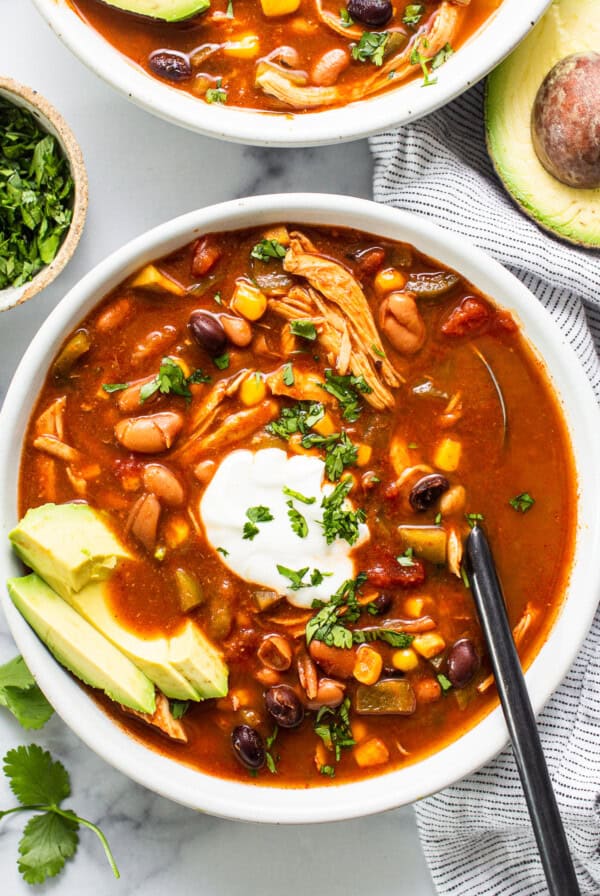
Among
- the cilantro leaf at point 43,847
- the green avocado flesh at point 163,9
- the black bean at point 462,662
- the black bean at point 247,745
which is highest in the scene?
the green avocado flesh at point 163,9

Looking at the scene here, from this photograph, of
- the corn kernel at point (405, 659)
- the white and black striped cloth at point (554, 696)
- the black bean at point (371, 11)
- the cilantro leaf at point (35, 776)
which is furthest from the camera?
the cilantro leaf at point (35, 776)

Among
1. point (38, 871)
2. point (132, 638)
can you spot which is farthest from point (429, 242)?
point (38, 871)

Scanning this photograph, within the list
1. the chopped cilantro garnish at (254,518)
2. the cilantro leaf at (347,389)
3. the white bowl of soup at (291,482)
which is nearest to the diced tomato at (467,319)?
the white bowl of soup at (291,482)

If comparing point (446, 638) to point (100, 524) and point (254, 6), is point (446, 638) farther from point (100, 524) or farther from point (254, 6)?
point (254, 6)

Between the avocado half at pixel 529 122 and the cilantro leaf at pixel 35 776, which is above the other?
the avocado half at pixel 529 122

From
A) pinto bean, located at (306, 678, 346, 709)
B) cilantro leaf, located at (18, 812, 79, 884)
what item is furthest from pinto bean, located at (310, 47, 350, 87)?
cilantro leaf, located at (18, 812, 79, 884)

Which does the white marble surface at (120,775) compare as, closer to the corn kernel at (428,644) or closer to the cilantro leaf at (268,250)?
the cilantro leaf at (268,250)

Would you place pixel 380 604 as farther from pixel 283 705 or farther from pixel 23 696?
pixel 23 696
